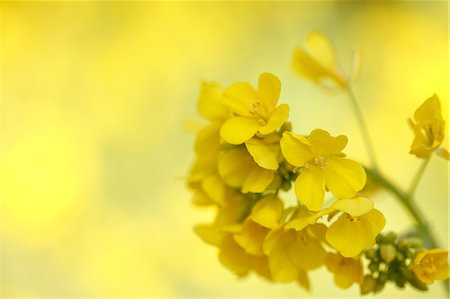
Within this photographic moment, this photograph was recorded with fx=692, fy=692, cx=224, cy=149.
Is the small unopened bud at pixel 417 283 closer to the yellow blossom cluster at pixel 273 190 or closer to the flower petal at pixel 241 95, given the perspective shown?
the yellow blossom cluster at pixel 273 190

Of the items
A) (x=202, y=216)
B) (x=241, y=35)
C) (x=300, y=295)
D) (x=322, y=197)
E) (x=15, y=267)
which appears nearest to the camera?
(x=322, y=197)

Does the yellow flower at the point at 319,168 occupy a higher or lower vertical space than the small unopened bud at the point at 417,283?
higher

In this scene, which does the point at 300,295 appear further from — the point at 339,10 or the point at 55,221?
the point at 339,10

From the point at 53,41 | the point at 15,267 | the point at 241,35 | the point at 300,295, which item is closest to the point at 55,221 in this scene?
the point at 15,267

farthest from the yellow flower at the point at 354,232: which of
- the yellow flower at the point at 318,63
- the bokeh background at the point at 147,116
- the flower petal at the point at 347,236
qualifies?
the bokeh background at the point at 147,116

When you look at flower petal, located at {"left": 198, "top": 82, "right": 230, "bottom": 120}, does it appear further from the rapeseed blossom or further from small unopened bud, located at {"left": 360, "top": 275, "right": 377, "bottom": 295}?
small unopened bud, located at {"left": 360, "top": 275, "right": 377, "bottom": 295}

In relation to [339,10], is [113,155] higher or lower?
lower
